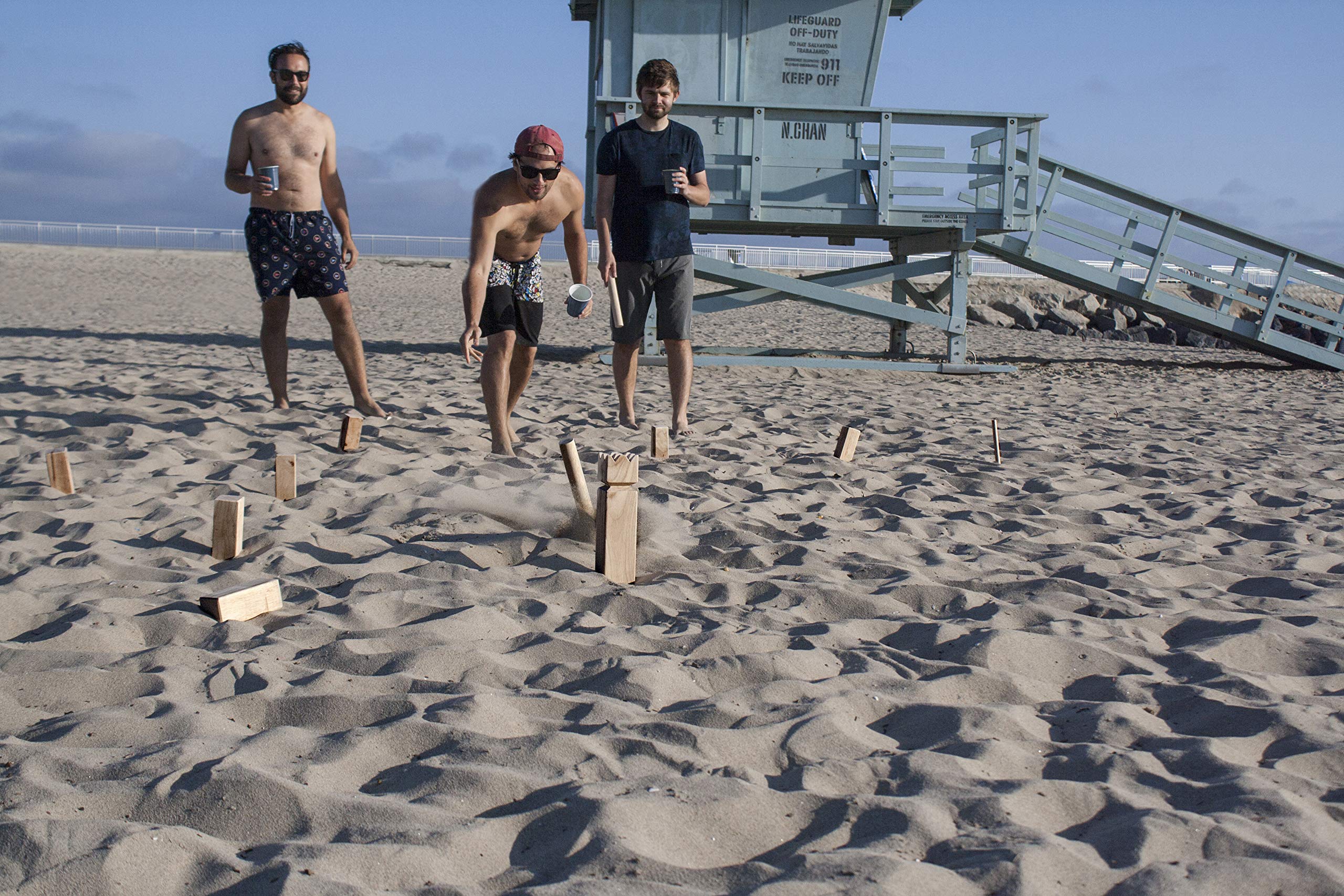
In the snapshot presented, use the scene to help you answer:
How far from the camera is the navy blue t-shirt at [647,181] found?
5191mm

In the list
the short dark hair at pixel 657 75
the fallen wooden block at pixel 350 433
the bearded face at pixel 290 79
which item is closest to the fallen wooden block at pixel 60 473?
the fallen wooden block at pixel 350 433

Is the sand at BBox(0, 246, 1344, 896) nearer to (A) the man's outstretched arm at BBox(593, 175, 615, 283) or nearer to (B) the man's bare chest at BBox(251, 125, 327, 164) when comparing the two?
(A) the man's outstretched arm at BBox(593, 175, 615, 283)

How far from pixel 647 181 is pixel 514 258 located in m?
0.87

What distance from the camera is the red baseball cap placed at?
4.39m

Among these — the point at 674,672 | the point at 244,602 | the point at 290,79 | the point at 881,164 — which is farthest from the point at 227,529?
the point at 881,164

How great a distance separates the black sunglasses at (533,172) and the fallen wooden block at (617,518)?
6.25 ft

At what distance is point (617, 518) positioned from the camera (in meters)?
2.98

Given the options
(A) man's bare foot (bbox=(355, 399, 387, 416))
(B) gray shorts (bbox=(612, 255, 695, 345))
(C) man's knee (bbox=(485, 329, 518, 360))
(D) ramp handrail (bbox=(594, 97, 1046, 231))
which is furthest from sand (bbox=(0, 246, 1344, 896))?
(D) ramp handrail (bbox=(594, 97, 1046, 231))

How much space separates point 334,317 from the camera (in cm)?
559

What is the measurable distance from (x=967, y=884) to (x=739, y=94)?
29.9ft

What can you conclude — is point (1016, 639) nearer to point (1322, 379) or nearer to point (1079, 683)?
point (1079, 683)

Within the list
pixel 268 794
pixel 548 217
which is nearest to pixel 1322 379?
pixel 548 217

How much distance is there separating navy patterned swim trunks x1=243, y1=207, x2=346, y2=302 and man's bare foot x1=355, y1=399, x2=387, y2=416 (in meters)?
A: 0.61

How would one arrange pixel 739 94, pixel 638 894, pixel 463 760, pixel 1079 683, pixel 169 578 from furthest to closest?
pixel 739 94 → pixel 169 578 → pixel 1079 683 → pixel 463 760 → pixel 638 894
